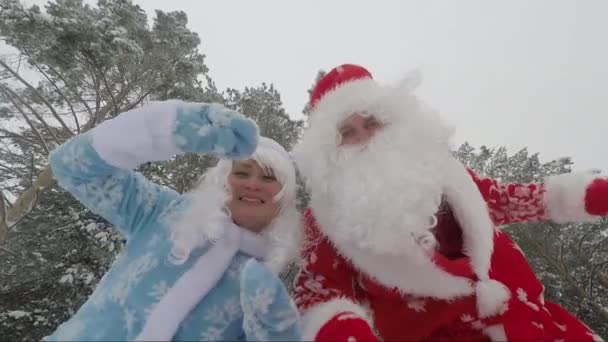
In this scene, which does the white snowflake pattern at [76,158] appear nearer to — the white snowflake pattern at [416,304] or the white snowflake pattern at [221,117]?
the white snowflake pattern at [221,117]

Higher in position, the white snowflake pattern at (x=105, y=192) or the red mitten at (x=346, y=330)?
the white snowflake pattern at (x=105, y=192)

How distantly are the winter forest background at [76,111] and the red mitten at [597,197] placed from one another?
5.60 meters

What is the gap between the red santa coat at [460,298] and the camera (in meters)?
1.54

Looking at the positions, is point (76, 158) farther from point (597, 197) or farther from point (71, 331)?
point (597, 197)

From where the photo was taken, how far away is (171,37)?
24.7 feet

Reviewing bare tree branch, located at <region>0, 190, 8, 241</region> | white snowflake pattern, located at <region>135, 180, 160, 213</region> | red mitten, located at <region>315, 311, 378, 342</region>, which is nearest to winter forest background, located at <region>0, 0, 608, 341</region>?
bare tree branch, located at <region>0, 190, 8, 241</region>

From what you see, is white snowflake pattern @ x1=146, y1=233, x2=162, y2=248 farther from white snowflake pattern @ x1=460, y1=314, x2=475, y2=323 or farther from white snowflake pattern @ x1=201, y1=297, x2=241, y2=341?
white snowflake pattern @ x1=460, y1=314, x2=475, y2=323

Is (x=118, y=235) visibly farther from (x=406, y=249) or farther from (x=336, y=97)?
(x=406, y=249)

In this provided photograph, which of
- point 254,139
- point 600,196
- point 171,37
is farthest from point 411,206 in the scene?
point 171,37

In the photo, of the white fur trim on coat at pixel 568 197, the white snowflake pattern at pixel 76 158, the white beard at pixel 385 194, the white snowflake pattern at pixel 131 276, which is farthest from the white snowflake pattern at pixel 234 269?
the white fur trim on coat at pixel 568 197

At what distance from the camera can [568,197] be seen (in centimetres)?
199

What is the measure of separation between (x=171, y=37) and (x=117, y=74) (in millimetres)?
1304

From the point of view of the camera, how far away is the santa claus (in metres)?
1.58

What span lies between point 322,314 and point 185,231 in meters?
0.68
